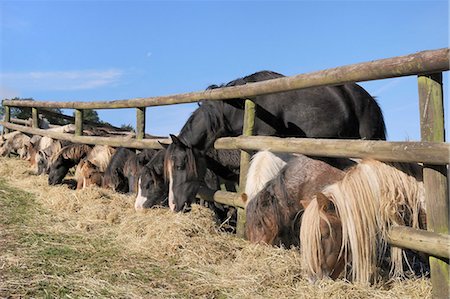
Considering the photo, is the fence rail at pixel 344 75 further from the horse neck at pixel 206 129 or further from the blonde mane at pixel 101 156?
the blonde mane at pixel 101 156

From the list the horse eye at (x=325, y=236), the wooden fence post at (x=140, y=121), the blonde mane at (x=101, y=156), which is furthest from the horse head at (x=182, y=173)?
the blonde mane at (x=101, y=156)

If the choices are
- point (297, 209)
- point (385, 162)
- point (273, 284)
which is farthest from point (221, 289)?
point (385, 162)

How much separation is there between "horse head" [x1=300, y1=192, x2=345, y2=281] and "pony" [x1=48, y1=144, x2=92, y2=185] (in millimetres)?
6474

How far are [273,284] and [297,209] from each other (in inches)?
32.9

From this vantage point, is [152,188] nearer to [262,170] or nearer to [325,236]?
[262,170]

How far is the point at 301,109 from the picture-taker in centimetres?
546

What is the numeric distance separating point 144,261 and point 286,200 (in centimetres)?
135

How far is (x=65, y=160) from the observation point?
8.37m

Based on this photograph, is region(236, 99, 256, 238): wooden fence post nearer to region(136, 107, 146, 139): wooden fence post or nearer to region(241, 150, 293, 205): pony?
region(241, 150, 293, 205): pony

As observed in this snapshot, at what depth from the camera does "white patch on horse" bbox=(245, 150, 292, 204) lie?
410cm

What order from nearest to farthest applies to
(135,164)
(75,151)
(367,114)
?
1. (367,114)
2. (135,164)
3. (75,151)

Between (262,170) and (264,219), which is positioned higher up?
(262,170)

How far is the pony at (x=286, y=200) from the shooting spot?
3.69 metres

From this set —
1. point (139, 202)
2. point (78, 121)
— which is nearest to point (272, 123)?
point (139, 202)
